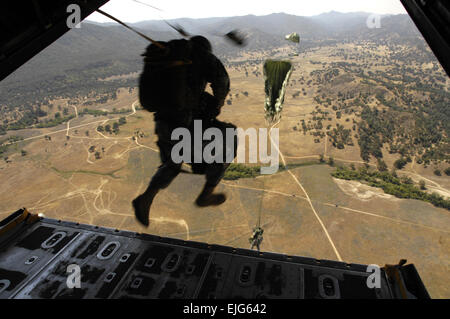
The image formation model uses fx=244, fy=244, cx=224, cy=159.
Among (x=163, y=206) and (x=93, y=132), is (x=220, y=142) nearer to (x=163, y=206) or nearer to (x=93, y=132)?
(x=163, y=206)

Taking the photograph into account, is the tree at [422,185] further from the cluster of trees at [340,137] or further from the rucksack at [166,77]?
the rucksack at [166,77]

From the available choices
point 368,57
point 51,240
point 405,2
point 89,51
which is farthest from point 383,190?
point 89,51

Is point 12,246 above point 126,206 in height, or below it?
above

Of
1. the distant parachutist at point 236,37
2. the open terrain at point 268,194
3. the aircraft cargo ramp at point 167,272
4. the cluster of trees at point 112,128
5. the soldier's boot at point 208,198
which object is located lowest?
the open terrain at point 268,194

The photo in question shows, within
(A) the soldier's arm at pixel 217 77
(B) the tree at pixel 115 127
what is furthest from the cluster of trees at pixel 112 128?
(A) the soldier's arm at pixel 217 77

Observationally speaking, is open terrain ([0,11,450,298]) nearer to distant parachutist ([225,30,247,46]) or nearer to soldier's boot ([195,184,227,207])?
distant parachutist ([225,30,247,46])

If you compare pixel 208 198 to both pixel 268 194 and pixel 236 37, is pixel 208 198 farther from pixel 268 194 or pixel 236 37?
pixel 268 194
